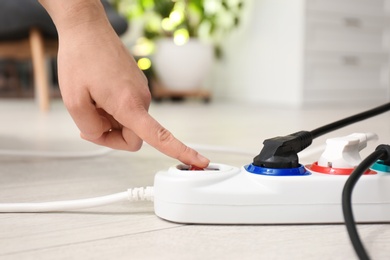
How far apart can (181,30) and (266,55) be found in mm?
525

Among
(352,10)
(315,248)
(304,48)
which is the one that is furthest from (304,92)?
(315,248)

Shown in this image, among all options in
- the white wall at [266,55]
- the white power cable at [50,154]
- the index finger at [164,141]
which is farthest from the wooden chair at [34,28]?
the index finger at [164,141]

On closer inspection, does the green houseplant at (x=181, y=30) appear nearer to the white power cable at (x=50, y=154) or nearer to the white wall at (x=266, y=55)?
the white wall at (x=266, y=55)

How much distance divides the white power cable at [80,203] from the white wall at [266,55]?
1947 mm

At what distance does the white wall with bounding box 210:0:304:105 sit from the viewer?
2.32 m

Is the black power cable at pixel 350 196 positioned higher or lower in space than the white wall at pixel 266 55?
lower

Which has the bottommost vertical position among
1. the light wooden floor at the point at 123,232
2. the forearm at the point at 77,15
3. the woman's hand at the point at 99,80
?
the light wooden floor at the point at 123,232

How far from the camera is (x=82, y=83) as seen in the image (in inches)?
17.5

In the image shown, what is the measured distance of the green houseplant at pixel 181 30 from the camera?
8.38 ft

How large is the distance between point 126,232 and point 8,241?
0.33 ft

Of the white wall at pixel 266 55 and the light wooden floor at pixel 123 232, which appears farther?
the white wall at pixel 266 55

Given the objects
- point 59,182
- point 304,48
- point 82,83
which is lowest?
point 59,182

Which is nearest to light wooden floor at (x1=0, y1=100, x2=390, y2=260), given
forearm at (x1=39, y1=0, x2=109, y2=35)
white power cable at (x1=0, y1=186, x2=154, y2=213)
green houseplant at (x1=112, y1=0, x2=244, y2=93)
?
white power cable at (x1=0, y1=186, x2=154, y2=213)

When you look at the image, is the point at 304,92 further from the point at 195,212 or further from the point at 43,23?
the point at 195,212
